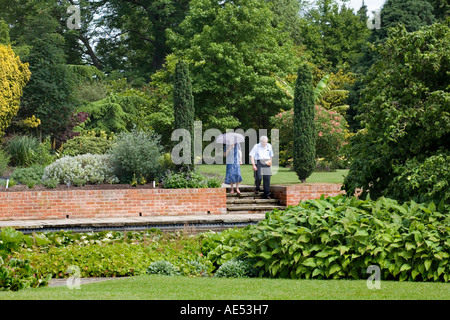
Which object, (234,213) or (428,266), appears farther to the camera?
(234,213)

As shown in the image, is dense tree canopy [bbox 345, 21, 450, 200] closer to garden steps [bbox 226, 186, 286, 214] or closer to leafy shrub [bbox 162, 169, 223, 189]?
garden steps [bbox 226, 186, 286, 214]

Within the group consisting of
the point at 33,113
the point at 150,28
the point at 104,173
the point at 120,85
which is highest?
the point at 150,28

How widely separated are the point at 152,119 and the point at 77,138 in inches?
294

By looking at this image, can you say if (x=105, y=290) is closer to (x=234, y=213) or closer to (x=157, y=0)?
(x=234, y=213)

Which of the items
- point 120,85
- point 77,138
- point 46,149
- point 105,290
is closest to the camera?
point 105,290

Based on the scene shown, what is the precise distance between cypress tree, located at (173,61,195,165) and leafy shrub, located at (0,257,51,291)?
9652mm

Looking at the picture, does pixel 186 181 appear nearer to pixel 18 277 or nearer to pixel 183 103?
pixel 183 103

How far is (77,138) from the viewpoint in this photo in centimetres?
2055

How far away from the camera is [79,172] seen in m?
16.0

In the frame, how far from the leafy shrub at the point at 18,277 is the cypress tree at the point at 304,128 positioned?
38.0 ft

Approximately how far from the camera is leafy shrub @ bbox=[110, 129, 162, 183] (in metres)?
16.0

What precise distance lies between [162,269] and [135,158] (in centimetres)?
872

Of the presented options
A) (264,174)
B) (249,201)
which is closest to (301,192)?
(264,174)
